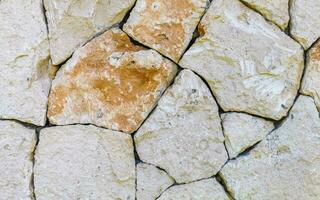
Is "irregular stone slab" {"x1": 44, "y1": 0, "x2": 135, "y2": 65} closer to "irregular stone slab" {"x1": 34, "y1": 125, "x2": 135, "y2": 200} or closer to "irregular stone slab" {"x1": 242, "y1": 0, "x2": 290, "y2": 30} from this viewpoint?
"irregular stone slab" {"x1": 34, "y1": 125, "x2": 135, "y2": 200}

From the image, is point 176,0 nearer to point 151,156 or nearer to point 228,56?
point 228,56

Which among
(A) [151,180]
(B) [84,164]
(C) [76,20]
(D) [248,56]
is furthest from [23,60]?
(D) [248,56]

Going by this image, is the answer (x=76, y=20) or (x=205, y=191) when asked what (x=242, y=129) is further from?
(x=76, y=20)

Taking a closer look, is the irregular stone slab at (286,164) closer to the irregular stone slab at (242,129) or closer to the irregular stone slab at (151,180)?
the irregular stone slab at (242,129)

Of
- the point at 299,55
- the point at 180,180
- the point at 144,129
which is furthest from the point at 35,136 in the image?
the point at 299,55

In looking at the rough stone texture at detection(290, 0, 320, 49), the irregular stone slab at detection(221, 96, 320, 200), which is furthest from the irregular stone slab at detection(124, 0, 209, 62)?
the irregular stone slab at detection(221, 96, 320, 200)

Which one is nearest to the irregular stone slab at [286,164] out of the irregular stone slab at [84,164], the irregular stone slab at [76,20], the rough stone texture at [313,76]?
the rough stone texture at [313,76]
